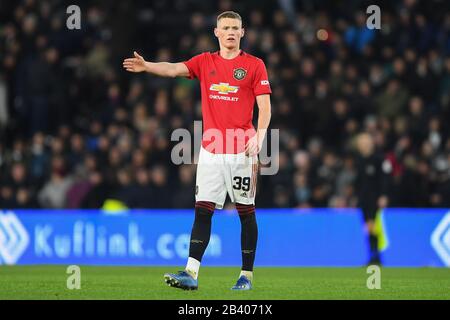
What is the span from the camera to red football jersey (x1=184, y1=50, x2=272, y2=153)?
9.96 m

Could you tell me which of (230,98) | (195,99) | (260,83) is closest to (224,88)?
(230,98)

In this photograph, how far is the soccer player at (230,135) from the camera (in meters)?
9.93

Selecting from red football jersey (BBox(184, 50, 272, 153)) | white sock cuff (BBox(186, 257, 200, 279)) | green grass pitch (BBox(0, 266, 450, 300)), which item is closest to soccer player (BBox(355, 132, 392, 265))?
green grass pitch (BBox(0, 266, 450, 300))

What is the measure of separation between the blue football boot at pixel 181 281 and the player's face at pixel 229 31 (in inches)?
86.0

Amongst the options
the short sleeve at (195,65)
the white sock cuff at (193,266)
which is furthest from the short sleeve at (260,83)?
the white sock cuff at (193,266)

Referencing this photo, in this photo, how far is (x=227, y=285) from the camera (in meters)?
10.6

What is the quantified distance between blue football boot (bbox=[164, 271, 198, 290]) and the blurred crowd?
26.9ft

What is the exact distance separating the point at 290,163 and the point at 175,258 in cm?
334

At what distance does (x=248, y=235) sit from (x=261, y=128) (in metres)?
1.02

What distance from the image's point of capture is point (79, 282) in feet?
34.8

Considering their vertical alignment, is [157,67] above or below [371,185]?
above

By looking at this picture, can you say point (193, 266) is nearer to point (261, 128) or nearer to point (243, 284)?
point (243, 284)

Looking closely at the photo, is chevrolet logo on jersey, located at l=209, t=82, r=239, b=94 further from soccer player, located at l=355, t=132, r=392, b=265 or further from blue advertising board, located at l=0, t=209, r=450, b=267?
blue advertising board, located at l=0, t=209, r=450, b=267

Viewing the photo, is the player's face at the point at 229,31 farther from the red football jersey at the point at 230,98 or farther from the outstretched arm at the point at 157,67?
the outstretched arm at the point at 157,67
